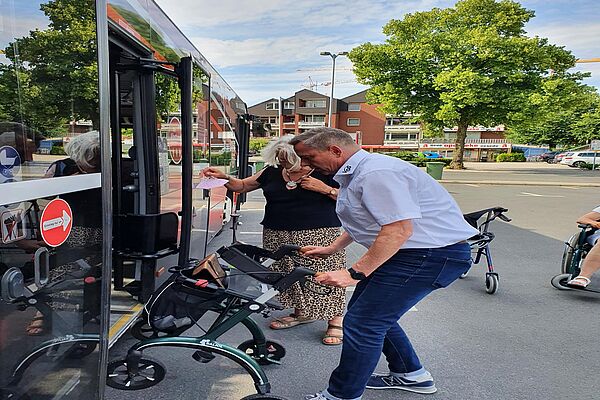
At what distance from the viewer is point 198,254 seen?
5141 millimetres

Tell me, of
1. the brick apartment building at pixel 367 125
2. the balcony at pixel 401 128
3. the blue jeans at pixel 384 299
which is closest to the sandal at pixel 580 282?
the blue jeans at pixel 384 299

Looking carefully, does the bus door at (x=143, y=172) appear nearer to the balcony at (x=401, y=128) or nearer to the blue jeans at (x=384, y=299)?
the blue jeans at (x=384, y=299)

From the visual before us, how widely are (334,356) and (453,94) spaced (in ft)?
77.4

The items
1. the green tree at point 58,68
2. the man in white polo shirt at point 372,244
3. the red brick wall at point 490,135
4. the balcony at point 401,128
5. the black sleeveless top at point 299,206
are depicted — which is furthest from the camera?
the balcony at point 401,128

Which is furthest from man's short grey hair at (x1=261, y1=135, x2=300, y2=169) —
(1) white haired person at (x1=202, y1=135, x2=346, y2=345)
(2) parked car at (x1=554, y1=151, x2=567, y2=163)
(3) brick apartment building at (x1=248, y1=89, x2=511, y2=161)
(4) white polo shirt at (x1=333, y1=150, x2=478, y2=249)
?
(3) brick apartment building at (x1=248, y1=89, x2=511, y2=161)

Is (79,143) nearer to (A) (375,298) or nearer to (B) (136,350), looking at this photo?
(B) (136,350)

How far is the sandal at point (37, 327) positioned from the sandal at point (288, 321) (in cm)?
229

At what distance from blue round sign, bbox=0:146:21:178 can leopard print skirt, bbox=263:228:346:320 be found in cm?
221

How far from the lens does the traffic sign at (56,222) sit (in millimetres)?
1796

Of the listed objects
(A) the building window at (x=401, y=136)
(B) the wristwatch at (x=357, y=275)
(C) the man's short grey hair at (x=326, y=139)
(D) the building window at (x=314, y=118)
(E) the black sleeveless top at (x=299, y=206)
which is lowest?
(B) the wristwatch at (x=357, y=275)

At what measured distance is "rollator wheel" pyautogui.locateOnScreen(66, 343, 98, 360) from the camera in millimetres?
2074

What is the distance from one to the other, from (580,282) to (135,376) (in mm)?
4621

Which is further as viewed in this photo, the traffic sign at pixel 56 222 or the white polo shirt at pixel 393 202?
the white polo shirt at pixel 393 202

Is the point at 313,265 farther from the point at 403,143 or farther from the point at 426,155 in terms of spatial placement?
the point at 403,143
